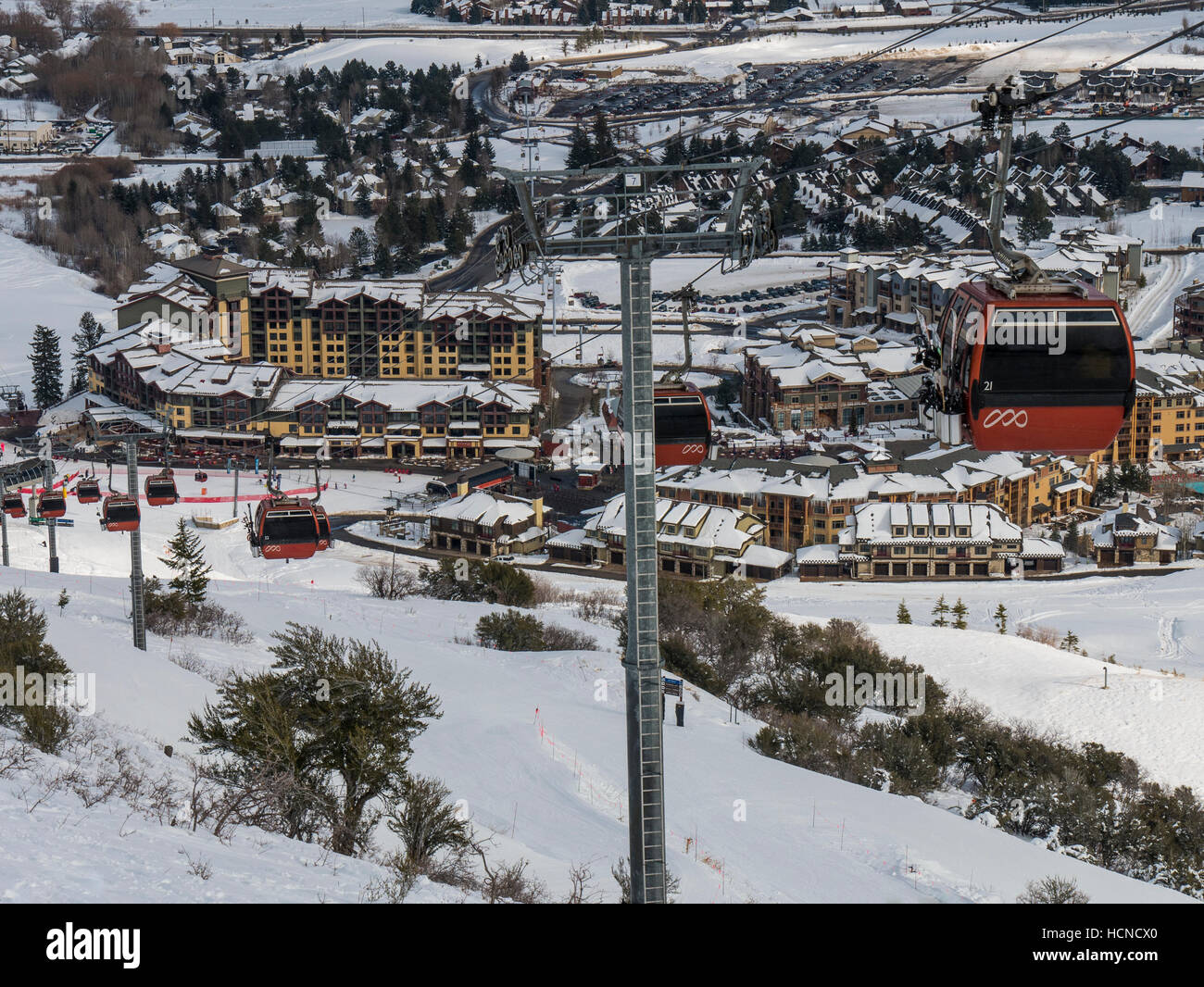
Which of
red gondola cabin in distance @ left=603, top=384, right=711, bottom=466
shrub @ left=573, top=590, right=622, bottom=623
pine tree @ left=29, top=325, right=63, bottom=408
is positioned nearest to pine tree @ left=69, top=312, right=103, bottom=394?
pine tree @ left=29, top=325, right=63, bottom=408

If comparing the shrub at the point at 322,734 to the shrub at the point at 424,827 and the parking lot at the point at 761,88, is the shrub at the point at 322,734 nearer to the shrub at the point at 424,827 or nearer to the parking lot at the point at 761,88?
the shrub at the point at 424,827

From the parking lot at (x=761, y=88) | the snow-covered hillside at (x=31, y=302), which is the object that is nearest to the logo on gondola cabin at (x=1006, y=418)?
the snow-covered hillside at (x=31, y=302)

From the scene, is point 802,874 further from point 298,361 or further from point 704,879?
point 298,361

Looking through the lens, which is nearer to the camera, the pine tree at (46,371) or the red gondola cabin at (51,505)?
the red gondola cabin at (51,505)

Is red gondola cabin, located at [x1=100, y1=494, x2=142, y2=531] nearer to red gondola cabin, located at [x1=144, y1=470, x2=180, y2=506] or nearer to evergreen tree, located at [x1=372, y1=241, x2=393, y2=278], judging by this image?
red gondola cabin, located at [x1=144, y1=470, x2=180, y2=506]

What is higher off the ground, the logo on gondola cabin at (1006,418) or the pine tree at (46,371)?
the logo on gondola cabin at (1006,418)

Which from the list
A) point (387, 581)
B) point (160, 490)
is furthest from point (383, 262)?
point (160, 490)

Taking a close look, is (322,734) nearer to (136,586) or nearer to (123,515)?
(136,586)
